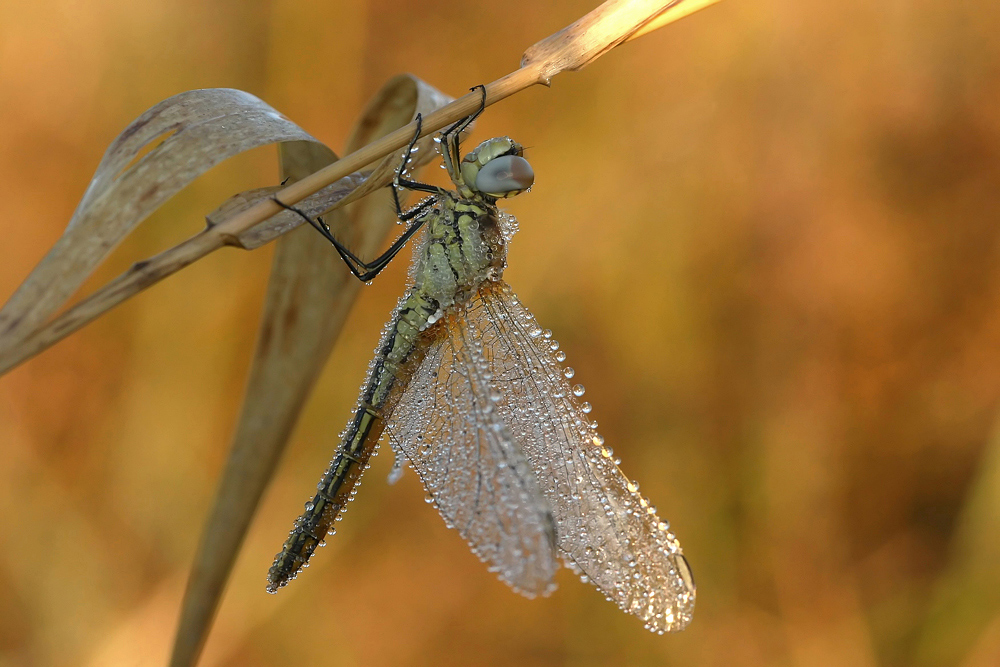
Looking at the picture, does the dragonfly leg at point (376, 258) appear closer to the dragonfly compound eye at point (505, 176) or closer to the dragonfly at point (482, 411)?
the dragonfly at point (482, 411)

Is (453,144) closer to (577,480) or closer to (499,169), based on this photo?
(499,169)

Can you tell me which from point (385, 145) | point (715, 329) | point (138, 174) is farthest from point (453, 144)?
point (715, 329)

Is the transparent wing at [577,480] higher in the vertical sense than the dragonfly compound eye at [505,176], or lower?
lower

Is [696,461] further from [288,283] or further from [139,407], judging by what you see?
[139,407]

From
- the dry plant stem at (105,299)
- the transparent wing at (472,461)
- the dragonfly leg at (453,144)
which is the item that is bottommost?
the dry plant stem at (105,299)

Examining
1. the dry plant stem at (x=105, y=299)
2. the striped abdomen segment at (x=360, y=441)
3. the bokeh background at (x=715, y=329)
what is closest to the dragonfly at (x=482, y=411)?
the striped abdomen segment at (x=360, y=441)

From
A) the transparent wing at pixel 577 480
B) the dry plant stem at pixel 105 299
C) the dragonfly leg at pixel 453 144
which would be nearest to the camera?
the dry plant stem at pixel 105 299
